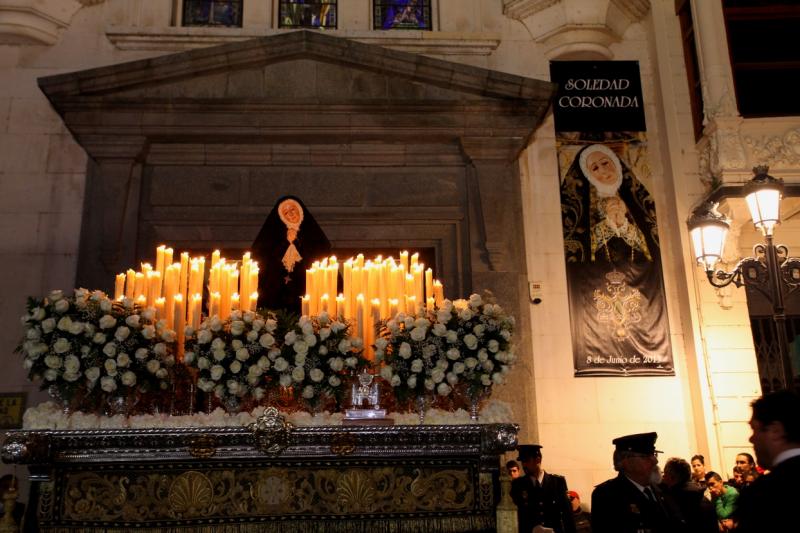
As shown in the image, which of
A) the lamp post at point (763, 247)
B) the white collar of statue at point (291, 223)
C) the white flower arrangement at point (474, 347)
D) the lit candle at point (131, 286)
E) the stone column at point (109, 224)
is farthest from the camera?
the stone column at point (109, 224)

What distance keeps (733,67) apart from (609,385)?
4.56m

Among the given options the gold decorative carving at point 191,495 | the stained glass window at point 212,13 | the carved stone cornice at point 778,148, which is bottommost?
the gold decorative carving at point 191,495

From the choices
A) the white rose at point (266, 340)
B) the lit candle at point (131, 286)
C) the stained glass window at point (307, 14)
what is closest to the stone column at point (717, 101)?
the stained glass window at point (307, 14)

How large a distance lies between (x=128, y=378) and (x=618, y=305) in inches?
261

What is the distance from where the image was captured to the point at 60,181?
9.55 metres

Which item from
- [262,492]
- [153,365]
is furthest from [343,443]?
[153,365]

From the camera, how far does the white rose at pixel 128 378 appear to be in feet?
14.9

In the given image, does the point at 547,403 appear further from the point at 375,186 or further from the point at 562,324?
the point at 375,186

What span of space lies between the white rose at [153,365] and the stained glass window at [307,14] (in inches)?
295

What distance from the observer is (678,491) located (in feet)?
19.1

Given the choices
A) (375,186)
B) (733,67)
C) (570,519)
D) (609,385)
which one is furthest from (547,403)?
(733,67)

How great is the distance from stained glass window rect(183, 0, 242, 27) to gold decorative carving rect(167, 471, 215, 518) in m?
8.05

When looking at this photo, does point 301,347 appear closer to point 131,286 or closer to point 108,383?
point 108,383

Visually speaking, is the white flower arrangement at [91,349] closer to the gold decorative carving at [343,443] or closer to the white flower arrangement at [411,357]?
the gold decorative carving at [343,443]
